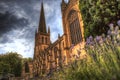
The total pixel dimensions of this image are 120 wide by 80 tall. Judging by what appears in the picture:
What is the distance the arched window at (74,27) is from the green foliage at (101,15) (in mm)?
17985

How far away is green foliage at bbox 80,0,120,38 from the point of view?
14.5m

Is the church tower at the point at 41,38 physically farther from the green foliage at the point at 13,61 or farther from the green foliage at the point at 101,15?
the green foliage at the point at 101,15

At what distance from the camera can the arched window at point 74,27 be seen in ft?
112

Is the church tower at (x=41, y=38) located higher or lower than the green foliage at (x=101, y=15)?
higher

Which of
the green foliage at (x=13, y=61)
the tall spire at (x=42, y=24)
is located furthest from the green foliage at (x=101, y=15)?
the tall spire at (x=42, y=24)

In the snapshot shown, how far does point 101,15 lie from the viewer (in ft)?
48.8

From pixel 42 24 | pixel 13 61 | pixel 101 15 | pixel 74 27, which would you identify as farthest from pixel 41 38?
pixel 101 15

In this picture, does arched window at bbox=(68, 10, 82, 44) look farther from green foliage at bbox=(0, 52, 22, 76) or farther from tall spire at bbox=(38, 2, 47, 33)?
tall spire at bbox=(38, 2, 47, 33)

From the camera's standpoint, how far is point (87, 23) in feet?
54.0

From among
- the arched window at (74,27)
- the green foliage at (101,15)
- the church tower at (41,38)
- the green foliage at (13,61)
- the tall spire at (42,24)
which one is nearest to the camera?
the green foliage at (101,15)

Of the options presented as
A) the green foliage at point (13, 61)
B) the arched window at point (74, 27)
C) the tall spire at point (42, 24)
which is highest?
the tall spire at point (42, 24)

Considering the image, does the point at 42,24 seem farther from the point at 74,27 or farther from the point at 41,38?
the point at 74,27

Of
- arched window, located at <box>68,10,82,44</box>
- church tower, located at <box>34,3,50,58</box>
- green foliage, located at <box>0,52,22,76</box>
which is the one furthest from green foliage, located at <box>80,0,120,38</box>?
church tower, located at <box>34,3,50,58</box>

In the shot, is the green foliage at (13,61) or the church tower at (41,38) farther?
the church tower at (41,38)
